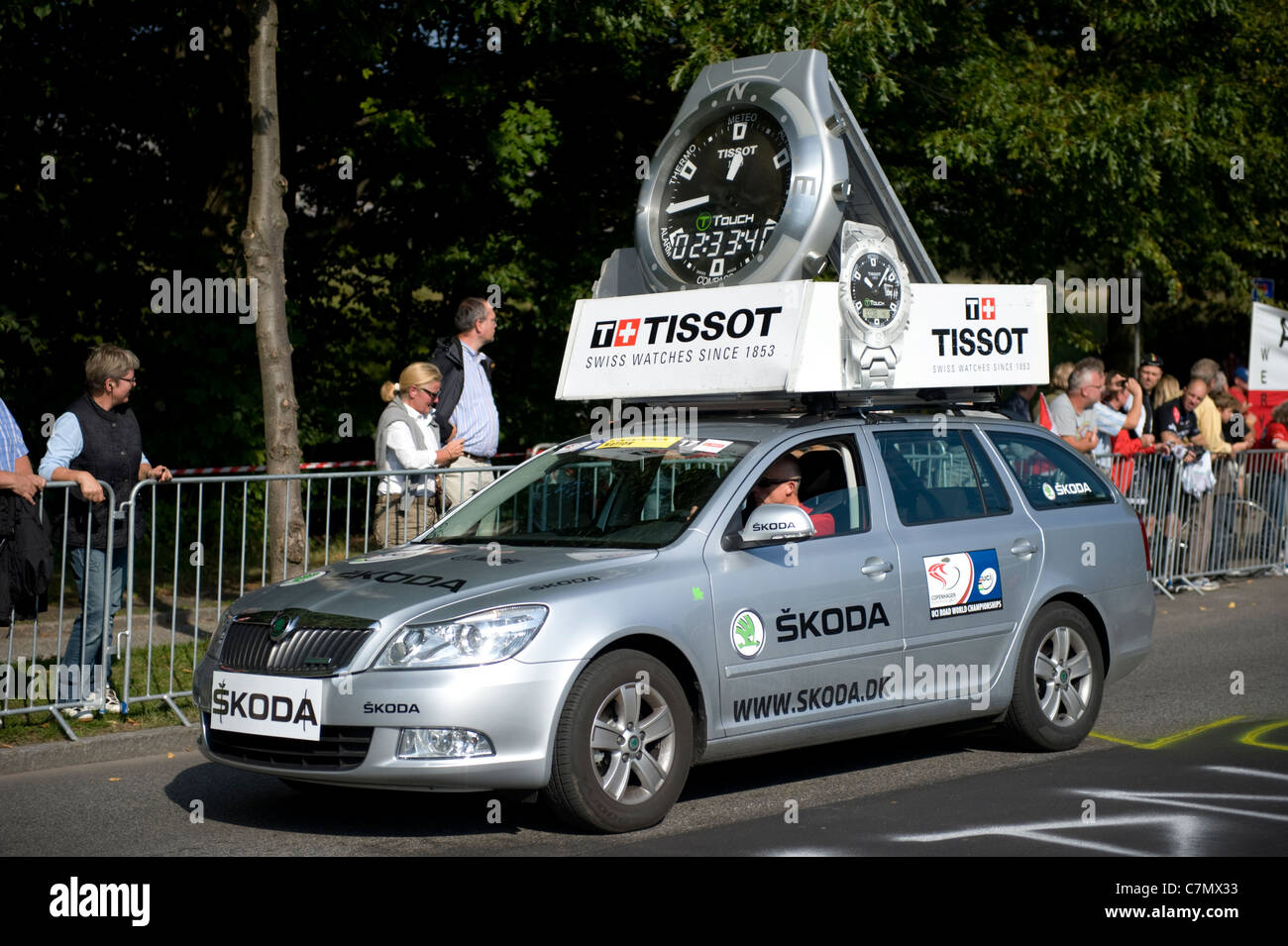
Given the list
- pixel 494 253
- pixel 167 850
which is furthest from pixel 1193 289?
pixel 167 850

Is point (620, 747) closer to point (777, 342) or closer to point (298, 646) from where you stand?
point (298, 646)

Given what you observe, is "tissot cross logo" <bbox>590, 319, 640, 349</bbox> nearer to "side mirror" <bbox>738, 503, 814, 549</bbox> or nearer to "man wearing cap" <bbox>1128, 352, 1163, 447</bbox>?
"side mirror" <bbox>738, 503, 814, 549</bbox>

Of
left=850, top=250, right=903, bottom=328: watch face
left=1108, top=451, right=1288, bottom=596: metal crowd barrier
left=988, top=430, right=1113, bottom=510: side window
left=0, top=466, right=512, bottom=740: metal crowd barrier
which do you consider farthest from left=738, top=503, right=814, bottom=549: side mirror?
left=1108, top=451, right=1288, bottom=596: metal crowd barrier

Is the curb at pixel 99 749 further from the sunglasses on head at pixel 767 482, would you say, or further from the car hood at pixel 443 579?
the sunglasses on head at pixel 767 482

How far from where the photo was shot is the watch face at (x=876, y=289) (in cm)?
752

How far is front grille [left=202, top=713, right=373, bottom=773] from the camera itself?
5965 millimetres

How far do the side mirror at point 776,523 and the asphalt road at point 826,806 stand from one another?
114cm

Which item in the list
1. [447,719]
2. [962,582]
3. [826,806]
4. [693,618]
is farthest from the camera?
[962,582]

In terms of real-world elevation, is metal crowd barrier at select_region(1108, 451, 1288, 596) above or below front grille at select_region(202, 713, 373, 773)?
above

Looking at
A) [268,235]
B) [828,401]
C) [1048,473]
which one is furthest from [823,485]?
[268,235]
